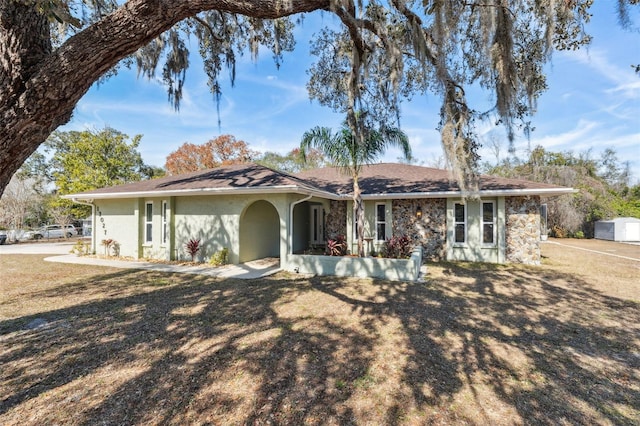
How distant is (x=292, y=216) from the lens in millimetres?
10227

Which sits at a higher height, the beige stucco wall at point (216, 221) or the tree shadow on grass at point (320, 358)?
the beige stucco wall at point (216, 221)

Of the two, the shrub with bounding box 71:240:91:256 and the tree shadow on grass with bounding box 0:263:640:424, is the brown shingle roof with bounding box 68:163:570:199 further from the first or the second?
the tree shadow on grass with bounding box 0:263:640:424

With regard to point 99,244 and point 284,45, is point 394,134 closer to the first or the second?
point 284,45

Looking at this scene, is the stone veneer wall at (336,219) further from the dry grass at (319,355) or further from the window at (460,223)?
the dry grass at (319,355)

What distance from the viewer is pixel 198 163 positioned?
93.8ft

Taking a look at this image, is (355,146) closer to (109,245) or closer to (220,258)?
(220,258)

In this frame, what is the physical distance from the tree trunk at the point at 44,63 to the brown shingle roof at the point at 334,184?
615 centimetres

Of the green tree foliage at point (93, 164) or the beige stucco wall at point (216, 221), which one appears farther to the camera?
the green tree foliage at point (93, 164)

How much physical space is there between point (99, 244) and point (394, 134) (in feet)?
43.5

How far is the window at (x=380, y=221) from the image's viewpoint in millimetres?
12180

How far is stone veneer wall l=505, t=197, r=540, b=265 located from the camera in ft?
34.3

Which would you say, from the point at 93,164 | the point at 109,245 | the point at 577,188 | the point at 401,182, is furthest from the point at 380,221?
the point at 93,164

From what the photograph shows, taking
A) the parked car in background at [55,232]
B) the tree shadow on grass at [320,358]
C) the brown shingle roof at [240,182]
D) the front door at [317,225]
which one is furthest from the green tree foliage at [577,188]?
the parked car in background at [55,232]

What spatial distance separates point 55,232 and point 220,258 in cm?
2227
